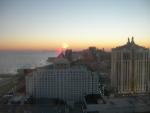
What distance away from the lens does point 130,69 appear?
18.4 feet

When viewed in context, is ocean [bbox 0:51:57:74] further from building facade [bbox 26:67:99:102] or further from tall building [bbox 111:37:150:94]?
tall building [bbox 111:37:150:94]

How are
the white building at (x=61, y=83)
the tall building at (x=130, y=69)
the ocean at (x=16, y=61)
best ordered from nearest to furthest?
the white building at (x=61, y=83) < the tall building at (x=130, y=69) < the ocean at (x=16, y=61)

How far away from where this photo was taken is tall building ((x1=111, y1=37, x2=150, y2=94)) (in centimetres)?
547

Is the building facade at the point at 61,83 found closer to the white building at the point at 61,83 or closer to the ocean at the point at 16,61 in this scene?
the white building at the point at 61,83

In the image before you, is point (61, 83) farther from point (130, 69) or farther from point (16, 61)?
point (16, 61)

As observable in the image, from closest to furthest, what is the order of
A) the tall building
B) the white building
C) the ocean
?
the white building, the tall building, the ocean

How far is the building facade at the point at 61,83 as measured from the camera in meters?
5.17

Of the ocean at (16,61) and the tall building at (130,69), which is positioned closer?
the tall building at (130,69)

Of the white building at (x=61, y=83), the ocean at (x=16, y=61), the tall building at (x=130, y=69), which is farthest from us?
the ocean at (x=16, y=61)

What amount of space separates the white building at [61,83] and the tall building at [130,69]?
0.75 meters

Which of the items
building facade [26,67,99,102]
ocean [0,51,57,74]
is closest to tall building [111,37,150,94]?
building facade [26,67,99,102]

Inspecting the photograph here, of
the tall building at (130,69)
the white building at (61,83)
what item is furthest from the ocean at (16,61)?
the tall building at (130,69)

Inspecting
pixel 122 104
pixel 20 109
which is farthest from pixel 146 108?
pixel 20 109

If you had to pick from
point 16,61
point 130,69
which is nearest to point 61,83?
point 130,69
